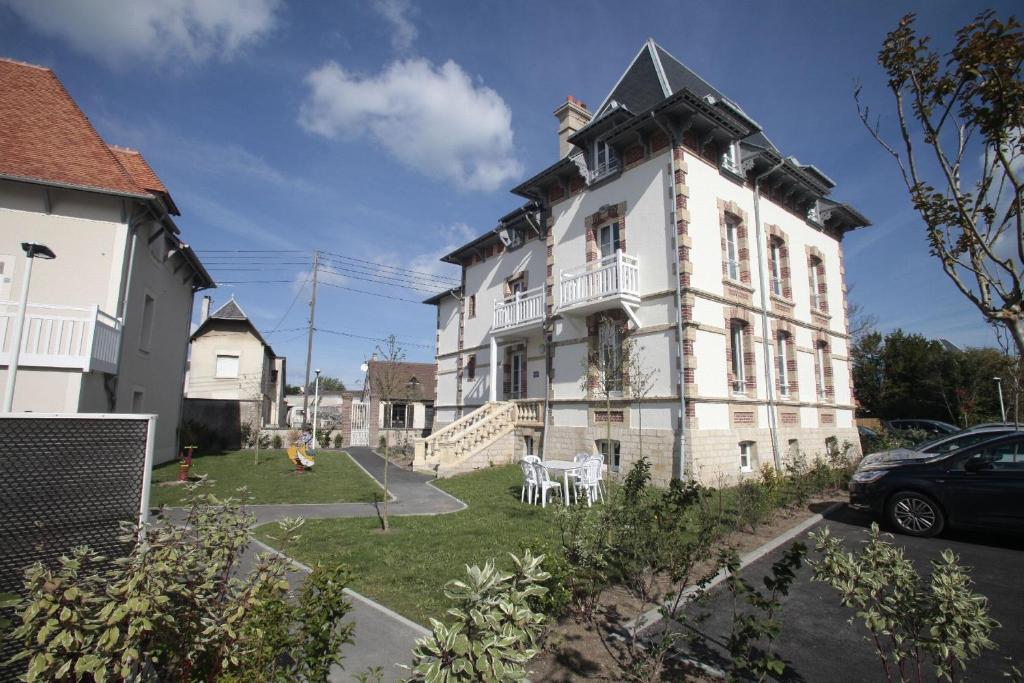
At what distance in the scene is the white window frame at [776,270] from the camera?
15.5m

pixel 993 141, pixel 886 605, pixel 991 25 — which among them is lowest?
A: pixel 886 605

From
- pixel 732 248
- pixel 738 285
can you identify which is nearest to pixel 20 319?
pixel 738 285

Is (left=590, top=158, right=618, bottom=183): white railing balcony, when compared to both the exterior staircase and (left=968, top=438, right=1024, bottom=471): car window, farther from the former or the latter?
(left=968, top=438, right=1024, bottom=471): car window

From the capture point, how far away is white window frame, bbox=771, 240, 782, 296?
15.5 m

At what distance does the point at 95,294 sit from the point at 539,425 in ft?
40.0

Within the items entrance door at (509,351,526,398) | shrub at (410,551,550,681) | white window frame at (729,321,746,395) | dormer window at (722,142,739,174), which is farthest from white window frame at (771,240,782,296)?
shrub at (410,551,550,681)

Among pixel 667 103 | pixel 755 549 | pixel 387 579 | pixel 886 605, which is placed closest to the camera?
pixel 886 605

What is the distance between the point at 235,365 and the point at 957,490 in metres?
31.8

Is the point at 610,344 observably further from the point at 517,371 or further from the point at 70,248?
the point at 70,248

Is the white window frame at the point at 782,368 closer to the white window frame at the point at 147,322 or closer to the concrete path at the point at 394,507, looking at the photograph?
the concrete path at the point at 394,507

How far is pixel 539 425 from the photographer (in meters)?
15.6

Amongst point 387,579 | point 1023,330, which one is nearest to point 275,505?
point 387,579

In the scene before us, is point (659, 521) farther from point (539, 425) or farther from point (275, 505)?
point (539, 425)

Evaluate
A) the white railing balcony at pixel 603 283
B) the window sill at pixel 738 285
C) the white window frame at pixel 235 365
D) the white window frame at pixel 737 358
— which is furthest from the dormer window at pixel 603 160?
the white window frame at pixel 235 365
